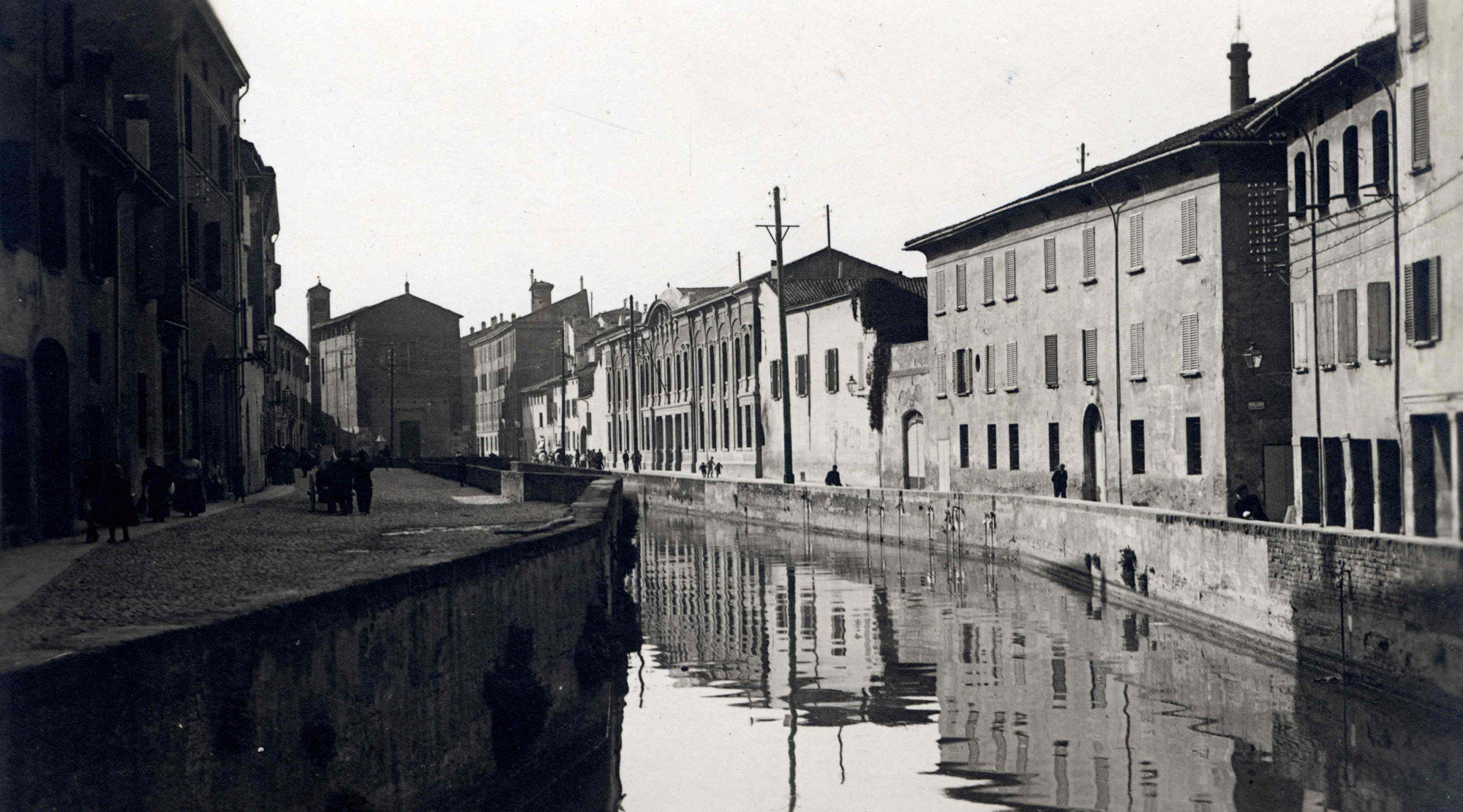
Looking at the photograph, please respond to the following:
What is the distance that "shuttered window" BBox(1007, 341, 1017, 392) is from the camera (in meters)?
37.6

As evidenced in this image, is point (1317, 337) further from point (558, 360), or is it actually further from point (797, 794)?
point (558, 360)

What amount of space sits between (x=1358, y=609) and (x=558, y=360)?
3318 inches

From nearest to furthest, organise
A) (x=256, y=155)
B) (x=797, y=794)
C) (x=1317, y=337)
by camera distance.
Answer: (x=797, y=794)
(x=1317, y=337)
(x=256, y=155)

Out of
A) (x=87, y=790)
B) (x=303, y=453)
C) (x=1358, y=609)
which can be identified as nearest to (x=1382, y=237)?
(x=1358, y=609)

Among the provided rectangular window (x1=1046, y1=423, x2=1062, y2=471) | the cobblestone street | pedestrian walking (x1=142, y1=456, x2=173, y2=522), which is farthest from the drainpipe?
pedestrian walking (x1=142, y1=456, x2=173, y2=522)

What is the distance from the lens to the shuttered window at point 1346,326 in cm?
2297

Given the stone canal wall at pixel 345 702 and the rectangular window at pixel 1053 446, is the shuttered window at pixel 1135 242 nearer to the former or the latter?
the rectangular window at pixel 1053 446

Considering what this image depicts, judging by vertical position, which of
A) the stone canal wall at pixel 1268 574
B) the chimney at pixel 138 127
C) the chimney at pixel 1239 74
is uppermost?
the chimney at pixel 1239 74

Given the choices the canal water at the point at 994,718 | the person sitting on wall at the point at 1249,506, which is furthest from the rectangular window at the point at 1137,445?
the canal water at the point at 994,718

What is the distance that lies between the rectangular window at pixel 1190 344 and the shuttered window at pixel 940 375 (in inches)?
479

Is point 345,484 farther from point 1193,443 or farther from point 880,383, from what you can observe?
point 880,383

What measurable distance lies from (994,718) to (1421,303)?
31.6 feet

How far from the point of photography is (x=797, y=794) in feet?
40.0

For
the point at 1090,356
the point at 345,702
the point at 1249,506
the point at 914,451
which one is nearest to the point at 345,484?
the point at 1249,506
